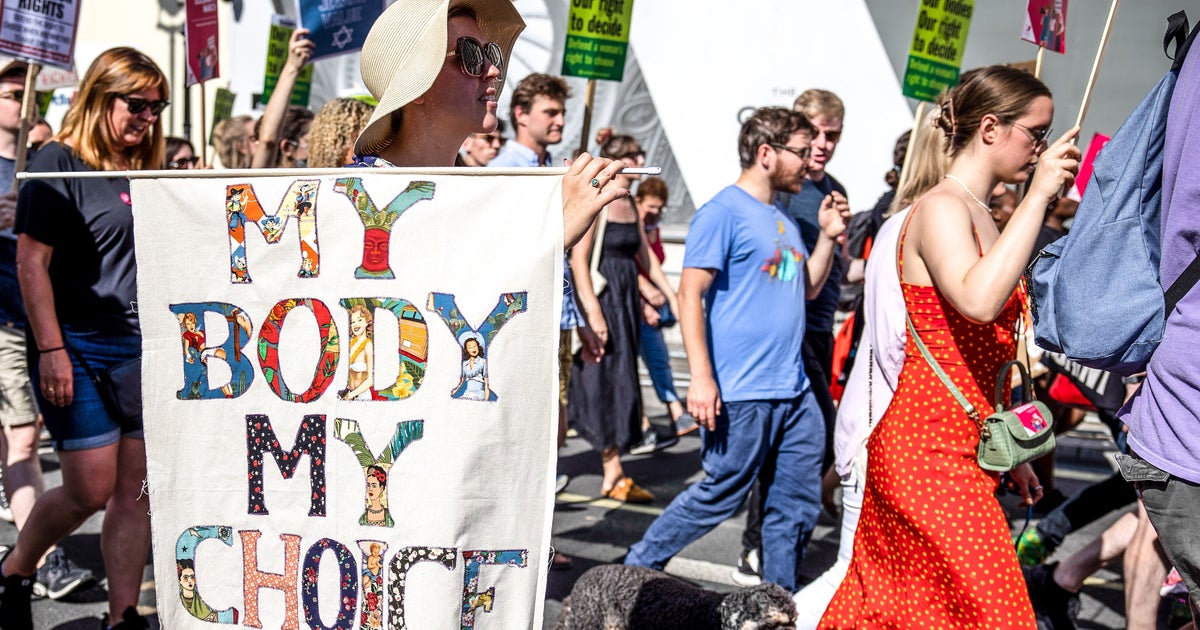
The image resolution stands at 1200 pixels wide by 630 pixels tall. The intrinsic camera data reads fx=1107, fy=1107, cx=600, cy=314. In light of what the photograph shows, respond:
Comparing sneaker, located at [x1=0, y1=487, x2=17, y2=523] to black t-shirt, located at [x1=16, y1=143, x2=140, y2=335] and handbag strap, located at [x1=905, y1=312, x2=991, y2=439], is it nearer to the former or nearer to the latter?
black t-shirt, located at [x1=16, y1=143, x2=140, y2=335]

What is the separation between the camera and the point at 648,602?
3215 millimetres

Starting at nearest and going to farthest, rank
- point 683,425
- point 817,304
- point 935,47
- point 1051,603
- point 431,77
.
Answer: point 431,77
point 1051,603
point 817,304
point 935,47
point 683,425

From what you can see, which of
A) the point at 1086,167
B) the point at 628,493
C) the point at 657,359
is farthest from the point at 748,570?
the point at 657,359

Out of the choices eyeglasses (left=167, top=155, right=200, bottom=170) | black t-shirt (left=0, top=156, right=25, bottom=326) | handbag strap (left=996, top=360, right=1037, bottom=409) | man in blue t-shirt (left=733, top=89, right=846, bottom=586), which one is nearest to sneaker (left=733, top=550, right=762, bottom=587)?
man in blue t-shirt (left=733, top=89, right=846, bottom=586)

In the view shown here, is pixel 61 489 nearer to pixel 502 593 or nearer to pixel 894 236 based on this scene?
pixel 502 593

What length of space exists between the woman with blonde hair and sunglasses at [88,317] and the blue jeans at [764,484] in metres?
1.75

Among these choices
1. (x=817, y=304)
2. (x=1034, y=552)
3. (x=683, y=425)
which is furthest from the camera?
(x=683, y=425)

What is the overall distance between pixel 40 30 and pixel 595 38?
2607 millimetres

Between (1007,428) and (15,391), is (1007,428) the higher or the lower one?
the higher one

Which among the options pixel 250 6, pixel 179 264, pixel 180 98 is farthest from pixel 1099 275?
pixel 180 98

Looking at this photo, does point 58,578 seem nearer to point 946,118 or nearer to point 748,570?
point 748,570

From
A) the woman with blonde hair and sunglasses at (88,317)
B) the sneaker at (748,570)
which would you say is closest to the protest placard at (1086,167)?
the sneaker at (748,570)

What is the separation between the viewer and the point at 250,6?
1322cm

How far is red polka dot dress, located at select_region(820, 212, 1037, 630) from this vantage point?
8.95 feet
